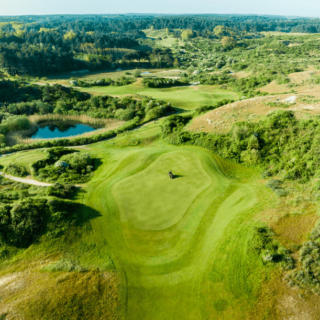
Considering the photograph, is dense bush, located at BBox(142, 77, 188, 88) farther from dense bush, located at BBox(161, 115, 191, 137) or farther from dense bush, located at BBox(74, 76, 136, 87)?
dense bush, located at BBox(161, 115, 191, 137)

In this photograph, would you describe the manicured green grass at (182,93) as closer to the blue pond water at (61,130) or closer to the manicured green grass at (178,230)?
the blue pond water at (61,130)

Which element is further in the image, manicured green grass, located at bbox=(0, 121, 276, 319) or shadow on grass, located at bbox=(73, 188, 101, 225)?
shadow on grass, located at bbox=(73, 188, 101, 225)

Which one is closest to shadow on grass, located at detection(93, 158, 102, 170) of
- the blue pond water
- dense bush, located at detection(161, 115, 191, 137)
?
dense bush, located at detection(161, 115, 191, 137)

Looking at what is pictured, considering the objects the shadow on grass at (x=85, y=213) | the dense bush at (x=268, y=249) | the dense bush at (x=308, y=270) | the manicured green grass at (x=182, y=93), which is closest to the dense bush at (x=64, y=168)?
the shadow on grass at (x=85, y=213)

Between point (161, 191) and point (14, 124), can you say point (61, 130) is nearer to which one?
point (14, 124)

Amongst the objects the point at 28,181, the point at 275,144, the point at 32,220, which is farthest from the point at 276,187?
the point at 28,181

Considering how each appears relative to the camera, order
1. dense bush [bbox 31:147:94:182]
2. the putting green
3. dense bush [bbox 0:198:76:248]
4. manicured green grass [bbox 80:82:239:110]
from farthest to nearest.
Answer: manicured green grass [bbox 80:82:239:110]
dense bush [bbox 31:147:94:182]
the putting green
dense bush [bbox 0:198:76:248]
